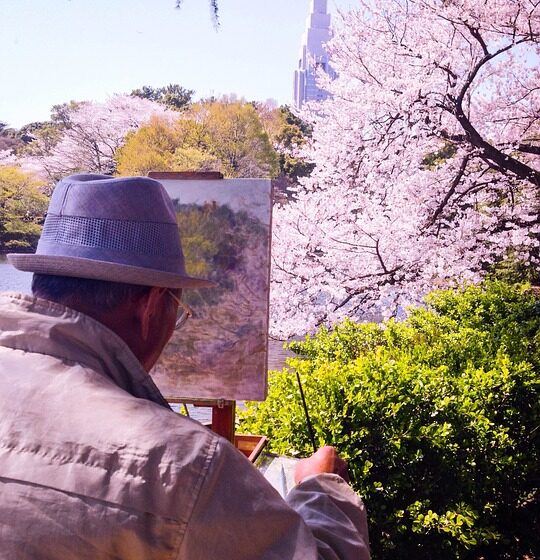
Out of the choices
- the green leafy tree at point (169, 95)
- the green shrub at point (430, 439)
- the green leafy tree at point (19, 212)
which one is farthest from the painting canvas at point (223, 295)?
the green leafy tree at point (169, 95)

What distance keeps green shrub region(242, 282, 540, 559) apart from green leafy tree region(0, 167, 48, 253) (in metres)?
8.39

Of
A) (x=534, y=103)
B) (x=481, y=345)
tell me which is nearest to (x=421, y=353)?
(x=481, y=345)

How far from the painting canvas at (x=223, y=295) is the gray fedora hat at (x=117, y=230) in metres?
1.01

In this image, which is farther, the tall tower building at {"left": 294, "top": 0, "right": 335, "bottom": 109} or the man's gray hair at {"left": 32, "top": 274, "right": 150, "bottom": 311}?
the tall tower building at {"left": 294, "top": 0, "right": 335, "bottom": 109}

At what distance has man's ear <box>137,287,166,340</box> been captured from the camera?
0.99 metres

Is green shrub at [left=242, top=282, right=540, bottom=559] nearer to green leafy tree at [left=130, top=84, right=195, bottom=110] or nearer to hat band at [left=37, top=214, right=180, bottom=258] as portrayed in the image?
hat band at [left=37, top=214, right=180, bottom=258]

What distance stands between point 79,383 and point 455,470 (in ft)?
7.44

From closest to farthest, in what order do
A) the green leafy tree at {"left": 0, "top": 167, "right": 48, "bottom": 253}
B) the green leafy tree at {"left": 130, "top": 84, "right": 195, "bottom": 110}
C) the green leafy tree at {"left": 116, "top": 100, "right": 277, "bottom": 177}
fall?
the green leafy tree at {"left": 0, "top": 167, "right": 48, "bottom": 253} < the green leafy tree at {"left": 116, "top": 100, "right": 277, "bottom": 177} < the green leafy tree at {"left": 130, "top": 84, "right": 195, "bottom": 110}

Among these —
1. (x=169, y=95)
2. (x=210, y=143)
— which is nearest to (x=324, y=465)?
(x=210, y=143)

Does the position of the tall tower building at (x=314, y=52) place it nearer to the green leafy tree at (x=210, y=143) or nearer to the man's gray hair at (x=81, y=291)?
the green leafy tree at (x=210, y=143)

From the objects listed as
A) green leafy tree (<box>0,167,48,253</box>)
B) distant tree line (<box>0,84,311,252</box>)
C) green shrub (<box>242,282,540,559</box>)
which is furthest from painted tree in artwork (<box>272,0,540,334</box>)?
distant tree line (<box>0,84,311,252</box>)

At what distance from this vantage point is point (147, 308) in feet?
3.33

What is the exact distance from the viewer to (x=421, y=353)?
366cm

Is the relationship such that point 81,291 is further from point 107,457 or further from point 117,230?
point 107,457
